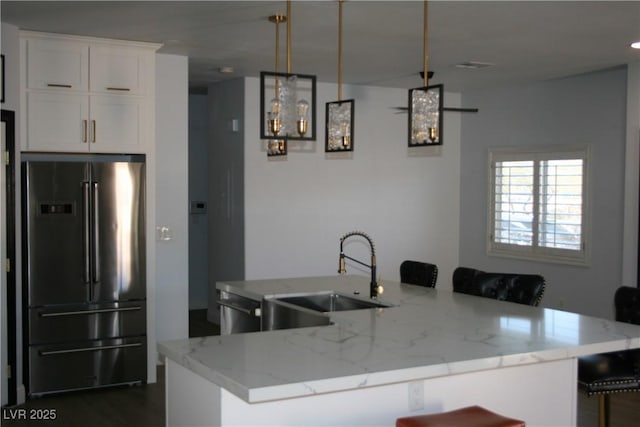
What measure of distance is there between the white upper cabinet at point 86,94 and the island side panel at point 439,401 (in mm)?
3466

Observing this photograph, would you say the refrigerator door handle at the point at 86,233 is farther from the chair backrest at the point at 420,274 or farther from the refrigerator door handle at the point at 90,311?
the chair backrest at the point at 420,274

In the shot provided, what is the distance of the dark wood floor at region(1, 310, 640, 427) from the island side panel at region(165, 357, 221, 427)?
172cm

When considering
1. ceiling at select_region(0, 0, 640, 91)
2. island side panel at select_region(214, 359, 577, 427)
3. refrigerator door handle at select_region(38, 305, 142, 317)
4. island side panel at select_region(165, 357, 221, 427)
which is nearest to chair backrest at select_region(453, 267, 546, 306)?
island side panel at select_region(214, 359, 577, 427)

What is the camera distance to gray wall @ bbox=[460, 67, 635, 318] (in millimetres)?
7008

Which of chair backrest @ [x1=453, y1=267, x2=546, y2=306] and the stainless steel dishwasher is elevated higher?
chair backrest @ [x1=453, y1=267, x2=546, y2=306]

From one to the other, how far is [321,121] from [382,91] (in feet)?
3.07

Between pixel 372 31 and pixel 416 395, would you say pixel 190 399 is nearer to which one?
pixel 416 395

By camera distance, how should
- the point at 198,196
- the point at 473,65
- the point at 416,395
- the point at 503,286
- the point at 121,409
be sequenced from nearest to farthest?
the point at 416,395
the point at 503,286
the point at 121,409
the point at 473,65
the point at 198,196

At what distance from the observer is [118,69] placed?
5.64m

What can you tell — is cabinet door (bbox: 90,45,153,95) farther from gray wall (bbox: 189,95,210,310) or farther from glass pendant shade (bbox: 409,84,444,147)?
gray wall (bbox: 189,95,210,310)

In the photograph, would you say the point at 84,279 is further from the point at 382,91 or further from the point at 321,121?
the point at 382,91

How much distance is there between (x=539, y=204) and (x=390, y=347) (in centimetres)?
530

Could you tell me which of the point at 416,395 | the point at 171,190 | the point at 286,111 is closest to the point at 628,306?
the point at 416,395

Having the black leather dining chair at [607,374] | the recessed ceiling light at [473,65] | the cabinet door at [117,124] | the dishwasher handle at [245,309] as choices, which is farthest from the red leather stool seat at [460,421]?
the recessed ceiling light at [473,65]
